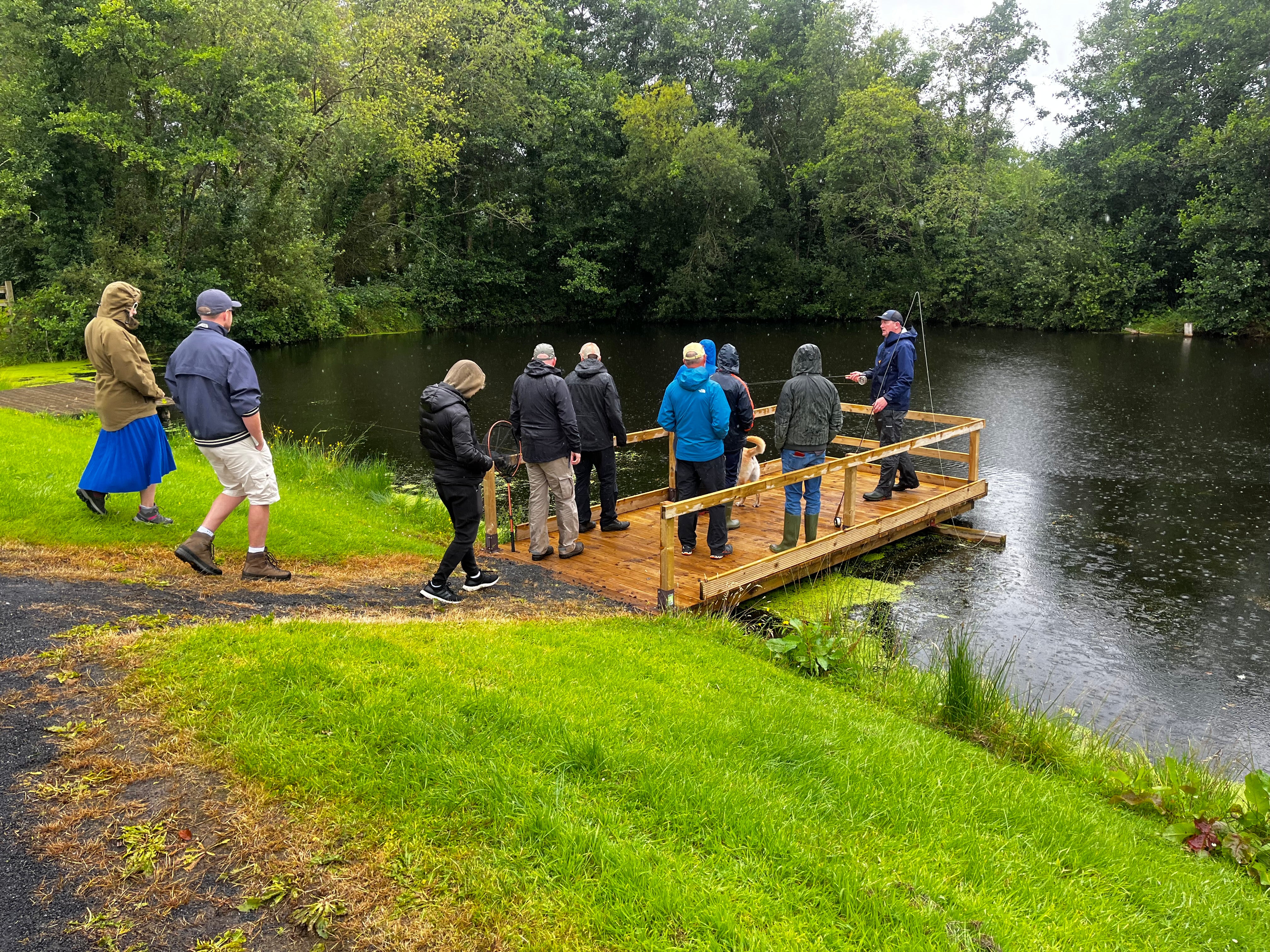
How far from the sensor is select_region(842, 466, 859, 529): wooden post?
1015 cm

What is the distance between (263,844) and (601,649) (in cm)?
301

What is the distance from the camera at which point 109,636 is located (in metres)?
5.06

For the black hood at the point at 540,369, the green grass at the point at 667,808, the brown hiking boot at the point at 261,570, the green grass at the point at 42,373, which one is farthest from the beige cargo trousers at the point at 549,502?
the green grass at the point at 42,373

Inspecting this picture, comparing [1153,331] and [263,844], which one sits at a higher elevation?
[1153,331]

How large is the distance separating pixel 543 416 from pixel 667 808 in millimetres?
5143

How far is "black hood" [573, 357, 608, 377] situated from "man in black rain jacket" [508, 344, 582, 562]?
18.7 inches

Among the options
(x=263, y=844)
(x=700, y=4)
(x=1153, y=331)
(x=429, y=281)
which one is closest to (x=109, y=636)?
(x=263, y=844)

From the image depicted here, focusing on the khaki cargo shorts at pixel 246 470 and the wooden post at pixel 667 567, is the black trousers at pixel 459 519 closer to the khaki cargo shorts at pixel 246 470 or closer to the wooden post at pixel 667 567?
the khaki cargo shorts at pixel 246 470

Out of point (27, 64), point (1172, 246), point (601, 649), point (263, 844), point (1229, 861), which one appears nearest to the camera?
point (263, 844)

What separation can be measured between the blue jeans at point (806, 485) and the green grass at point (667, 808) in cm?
424

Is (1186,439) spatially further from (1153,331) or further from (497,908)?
(1153,331)

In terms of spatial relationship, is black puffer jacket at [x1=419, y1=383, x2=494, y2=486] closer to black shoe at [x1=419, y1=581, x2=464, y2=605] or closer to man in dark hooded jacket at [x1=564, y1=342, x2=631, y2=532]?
black shoe at [x1=419, y1=581, x2=464, y2=605]

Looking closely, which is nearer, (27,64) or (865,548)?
(865,548)

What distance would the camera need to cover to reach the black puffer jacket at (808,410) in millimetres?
9172
